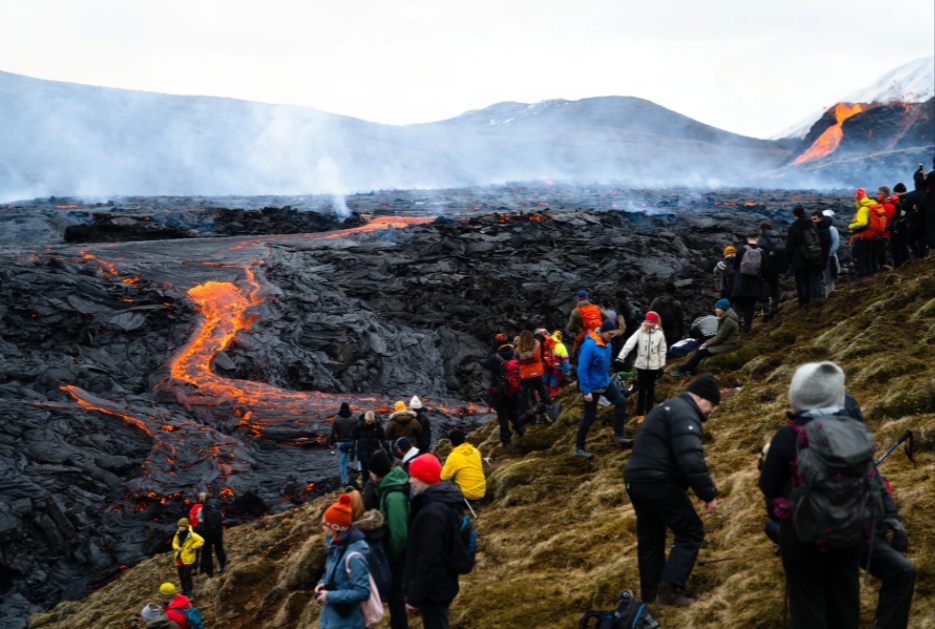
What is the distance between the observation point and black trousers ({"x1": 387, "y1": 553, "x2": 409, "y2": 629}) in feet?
18.5

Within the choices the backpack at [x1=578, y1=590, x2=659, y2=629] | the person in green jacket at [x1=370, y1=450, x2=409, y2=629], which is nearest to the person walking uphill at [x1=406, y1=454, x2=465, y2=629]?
the person in green jacket at [x1=370, y1=450, x2=409, y2=629]

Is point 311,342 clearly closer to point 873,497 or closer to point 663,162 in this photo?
point 873,497

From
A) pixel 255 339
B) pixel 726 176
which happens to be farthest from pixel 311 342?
pixel 726 176

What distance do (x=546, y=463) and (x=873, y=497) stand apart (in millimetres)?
7207

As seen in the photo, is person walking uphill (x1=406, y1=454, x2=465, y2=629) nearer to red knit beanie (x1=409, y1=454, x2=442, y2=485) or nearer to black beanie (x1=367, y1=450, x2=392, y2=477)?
red knit beanie (x1=409, y1=454, x2=442, y2=485)

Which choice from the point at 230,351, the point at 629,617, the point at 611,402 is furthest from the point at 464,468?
the point at 230,351

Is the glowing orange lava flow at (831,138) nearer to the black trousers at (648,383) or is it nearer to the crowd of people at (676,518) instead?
the black trousers at (648,383)

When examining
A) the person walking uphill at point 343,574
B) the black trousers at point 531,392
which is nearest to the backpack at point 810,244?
the black trousers at point 531,392

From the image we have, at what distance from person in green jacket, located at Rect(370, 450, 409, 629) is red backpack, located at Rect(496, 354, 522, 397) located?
524 cm

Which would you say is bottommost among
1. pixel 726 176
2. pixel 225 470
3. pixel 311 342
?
pixel 225 470

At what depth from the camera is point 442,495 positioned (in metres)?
5.29

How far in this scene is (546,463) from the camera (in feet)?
35.1

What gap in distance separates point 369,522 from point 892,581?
3.46 meters

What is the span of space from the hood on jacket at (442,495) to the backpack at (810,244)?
1082 centimetres
